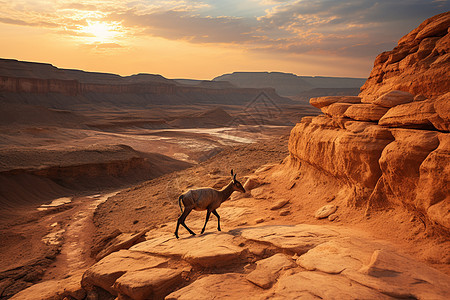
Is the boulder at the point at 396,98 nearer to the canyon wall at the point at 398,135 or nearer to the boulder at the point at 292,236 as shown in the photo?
the canyon wall at the point at 398,135

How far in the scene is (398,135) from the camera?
18.8 feet

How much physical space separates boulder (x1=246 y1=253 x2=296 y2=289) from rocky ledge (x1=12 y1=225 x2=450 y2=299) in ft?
0.05

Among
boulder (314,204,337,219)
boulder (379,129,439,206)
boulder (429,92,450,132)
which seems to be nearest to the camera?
boulder (429,92,450,132)

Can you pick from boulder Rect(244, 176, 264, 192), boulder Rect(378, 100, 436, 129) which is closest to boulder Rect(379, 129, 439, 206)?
boulder Rect(378, 100, 436, 129)

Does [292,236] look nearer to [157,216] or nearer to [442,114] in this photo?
[442,114]

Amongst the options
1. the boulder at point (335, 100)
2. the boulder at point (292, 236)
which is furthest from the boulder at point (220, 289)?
the boulder at point (335, 100)

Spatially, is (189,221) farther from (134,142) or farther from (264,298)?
(134,142)

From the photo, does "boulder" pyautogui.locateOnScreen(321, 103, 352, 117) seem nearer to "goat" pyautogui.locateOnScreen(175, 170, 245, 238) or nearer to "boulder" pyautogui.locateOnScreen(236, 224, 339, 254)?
"boulder" pyautogui.locateOnScreen(236, 224, 339, 254)

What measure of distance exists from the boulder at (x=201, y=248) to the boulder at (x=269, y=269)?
0.62 meters

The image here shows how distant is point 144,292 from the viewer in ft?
15.7

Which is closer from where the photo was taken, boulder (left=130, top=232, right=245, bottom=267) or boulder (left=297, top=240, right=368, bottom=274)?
boulder (left=297, top=240, right=368, bottom=274)

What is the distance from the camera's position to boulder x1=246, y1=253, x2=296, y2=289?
4.34 metres

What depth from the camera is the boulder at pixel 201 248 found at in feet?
16.9

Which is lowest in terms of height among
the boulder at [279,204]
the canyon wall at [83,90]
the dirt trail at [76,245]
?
the dirt trail at [76,245]
